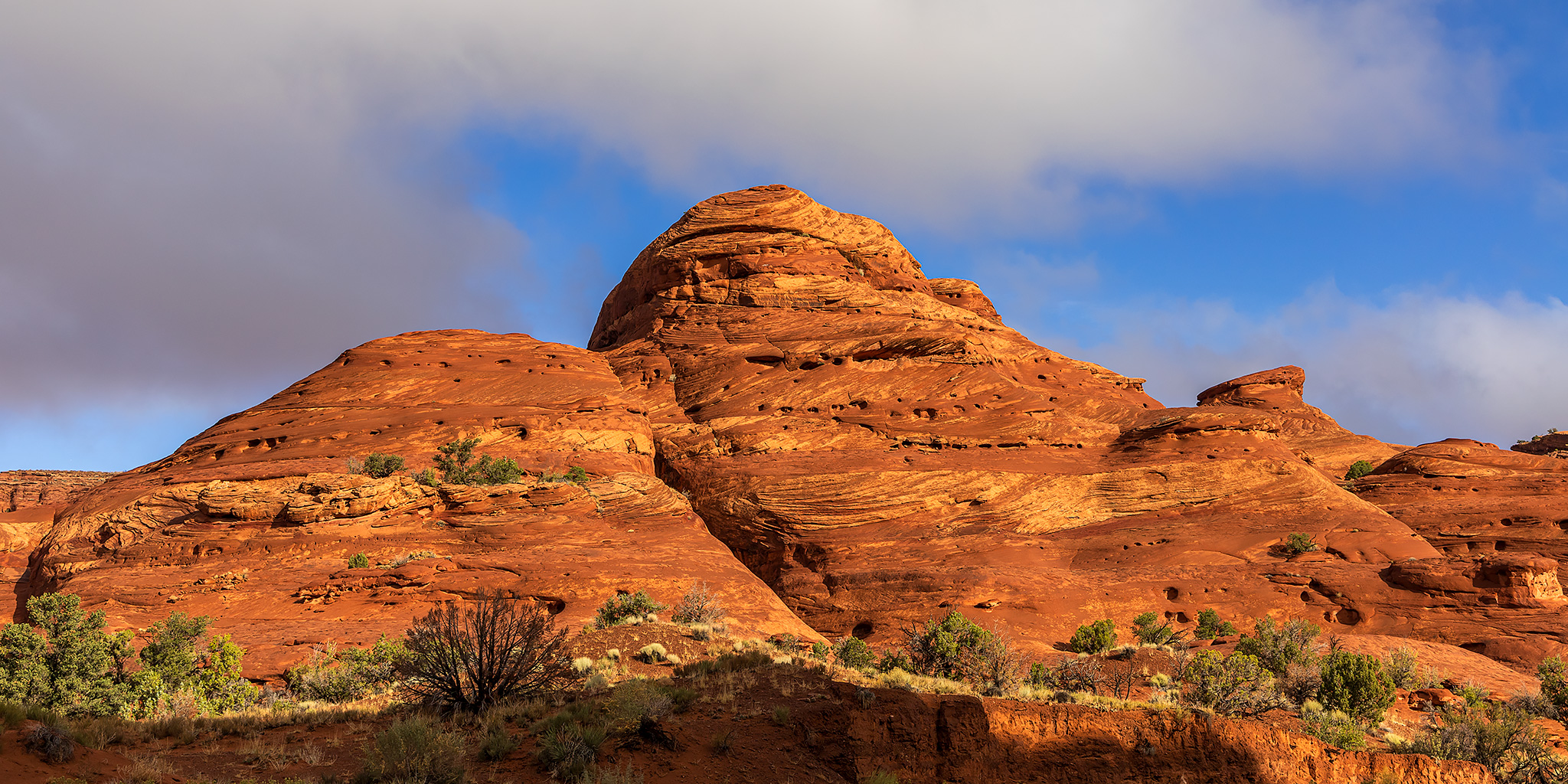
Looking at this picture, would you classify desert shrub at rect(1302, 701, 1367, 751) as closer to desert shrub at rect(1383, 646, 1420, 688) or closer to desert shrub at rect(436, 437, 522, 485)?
desert shrub at rect(1383, 646, 1420, 688)

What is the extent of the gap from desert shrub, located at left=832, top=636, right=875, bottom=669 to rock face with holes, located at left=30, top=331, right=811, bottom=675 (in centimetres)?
348

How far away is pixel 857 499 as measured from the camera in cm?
3606

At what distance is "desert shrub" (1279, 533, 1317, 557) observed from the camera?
A: 107 feet

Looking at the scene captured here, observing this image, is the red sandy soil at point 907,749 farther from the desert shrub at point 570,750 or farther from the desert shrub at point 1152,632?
the desert shrub at point 1152,632

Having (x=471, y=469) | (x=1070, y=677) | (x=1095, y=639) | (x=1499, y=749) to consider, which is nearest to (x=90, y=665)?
(x=471, y=469)

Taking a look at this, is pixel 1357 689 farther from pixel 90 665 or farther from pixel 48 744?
pixel 90 665

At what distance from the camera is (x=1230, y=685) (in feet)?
58.8

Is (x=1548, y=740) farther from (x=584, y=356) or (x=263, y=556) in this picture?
(x=584, y=356)

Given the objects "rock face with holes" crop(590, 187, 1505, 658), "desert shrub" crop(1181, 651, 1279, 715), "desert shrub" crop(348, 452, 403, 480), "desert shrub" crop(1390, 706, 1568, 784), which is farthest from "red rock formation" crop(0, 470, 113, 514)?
"desert shrub" crop(1390, 706, 1568, 784)

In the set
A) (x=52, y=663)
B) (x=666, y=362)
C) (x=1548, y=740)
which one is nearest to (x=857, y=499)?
(x=666, y=362)

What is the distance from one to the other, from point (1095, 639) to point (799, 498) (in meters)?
13.2

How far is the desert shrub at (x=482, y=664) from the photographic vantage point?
15.1 metres

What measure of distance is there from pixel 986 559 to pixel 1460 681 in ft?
46.2

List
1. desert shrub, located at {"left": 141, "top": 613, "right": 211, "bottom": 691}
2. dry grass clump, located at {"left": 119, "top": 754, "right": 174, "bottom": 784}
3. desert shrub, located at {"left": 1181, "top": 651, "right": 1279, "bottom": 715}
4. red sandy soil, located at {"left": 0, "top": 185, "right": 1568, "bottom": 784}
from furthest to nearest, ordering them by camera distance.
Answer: red sandy soil, located at {"left": 0, "top": 185, "right": 1568, "bottom": 784}, desert shrub, located at {"left": 141, "top": 613, "right": 211, "bottom": 691}, desert shrub, located at {"left": 1181, "top": 651, "right": 1279, "bottom": 715}, dry grass clump, located at {"left": 119, "top": 754, "right": 174, "bottom": 784}
